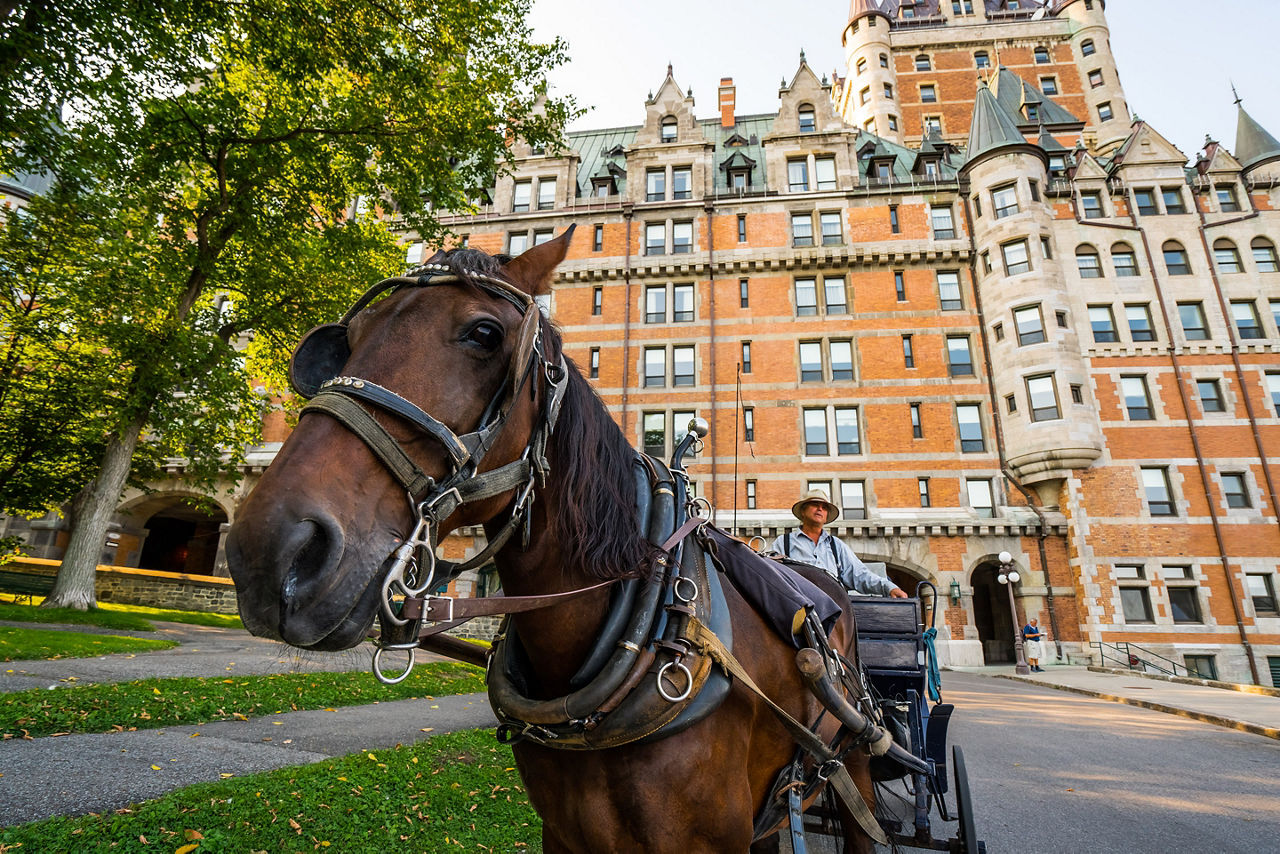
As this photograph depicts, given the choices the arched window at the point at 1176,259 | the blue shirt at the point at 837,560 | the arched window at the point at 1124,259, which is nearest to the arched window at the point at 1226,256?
the arched window at the point at 1176,259

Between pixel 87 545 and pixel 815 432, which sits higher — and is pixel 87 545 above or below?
below

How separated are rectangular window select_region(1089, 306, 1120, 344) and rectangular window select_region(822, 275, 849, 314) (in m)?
10.2

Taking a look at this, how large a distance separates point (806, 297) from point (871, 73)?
25453 millimetres

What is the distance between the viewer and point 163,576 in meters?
21.2

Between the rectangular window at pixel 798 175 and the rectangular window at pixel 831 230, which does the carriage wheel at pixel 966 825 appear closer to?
the rectangular window at pixel 831 230

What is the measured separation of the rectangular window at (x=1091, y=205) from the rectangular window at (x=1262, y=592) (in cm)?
1604

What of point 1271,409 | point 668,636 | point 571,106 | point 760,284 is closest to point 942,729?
point 668,636

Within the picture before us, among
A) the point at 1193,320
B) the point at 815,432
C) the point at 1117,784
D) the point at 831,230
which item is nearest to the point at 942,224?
the point at 831,230

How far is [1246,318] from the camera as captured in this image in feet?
82.5

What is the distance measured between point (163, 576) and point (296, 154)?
677 inches

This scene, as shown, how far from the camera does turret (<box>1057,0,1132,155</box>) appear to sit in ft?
125

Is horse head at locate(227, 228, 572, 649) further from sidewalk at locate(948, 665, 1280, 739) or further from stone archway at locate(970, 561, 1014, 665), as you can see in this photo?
stone archway at locate(970, 561, 1014, 665)

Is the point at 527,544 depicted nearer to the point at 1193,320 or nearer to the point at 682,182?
the point at 682,182

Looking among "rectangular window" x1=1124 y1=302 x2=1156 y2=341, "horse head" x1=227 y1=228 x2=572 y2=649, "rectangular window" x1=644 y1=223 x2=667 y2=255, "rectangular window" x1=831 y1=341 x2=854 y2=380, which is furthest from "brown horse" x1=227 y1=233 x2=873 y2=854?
"rectangular window" x1=1124 y1=302 x2=1156 y2=341
